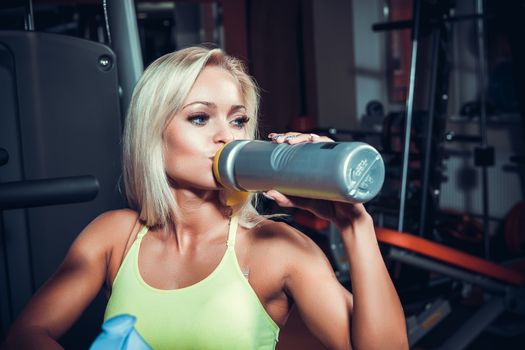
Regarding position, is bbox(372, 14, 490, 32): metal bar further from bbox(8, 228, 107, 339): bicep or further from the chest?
bbox(8, 228, 107, 339): bicep

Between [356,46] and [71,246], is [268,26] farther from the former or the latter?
[71,246]

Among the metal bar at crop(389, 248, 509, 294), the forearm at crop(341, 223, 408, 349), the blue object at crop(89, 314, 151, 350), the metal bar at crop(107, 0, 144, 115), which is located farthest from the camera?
the metal bar at crop(389, 248, 509, 294)

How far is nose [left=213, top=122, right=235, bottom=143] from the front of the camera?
1009mm

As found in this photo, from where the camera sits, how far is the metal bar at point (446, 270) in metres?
2.17

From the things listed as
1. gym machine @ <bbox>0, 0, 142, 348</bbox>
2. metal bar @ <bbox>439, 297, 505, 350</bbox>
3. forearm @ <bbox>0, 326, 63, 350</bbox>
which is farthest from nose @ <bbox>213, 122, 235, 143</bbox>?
metal bar @ <bbox>439, 297, 505, 350</bbox>

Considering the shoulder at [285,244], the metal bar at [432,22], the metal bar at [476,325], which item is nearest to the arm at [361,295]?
the shoulder at [285,244]

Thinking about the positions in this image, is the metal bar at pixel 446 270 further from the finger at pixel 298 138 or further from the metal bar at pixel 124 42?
the finger at pixel 298 138

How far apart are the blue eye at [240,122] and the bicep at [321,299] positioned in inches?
10.2

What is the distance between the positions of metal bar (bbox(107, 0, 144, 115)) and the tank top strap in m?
0.38

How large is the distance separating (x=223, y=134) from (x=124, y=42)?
0.47m

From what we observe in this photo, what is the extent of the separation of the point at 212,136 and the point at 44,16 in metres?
6.34

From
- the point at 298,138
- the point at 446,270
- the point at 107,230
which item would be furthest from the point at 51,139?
the point at 446,270

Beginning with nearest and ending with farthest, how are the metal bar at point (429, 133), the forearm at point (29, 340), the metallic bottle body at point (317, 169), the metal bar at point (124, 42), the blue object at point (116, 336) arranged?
1. the blue object at point (116, 336)
2. the metallic bottle body at point (317, 169)
3. the forearm at point (29, 340)
4. the metal bar at point (124, 42)
5. the metal bar at point (429, 133)

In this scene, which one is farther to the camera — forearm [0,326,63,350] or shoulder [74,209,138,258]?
shoulder [74,209,138,258]
